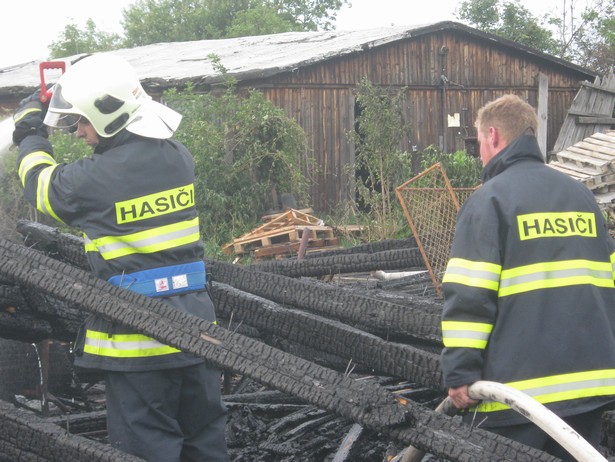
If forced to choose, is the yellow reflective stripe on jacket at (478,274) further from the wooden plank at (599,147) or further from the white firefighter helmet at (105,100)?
the wooden plank at (599,147)

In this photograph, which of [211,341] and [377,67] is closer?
[211,341]

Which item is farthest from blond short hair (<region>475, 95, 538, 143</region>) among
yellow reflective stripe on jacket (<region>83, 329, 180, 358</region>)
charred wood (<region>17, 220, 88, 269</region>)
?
charred wood (<region>17, 220, 88, 269</region>)

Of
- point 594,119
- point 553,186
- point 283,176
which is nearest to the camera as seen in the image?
point 553,186

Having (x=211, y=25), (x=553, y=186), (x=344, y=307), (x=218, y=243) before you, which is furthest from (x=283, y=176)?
(x=211, y=25)

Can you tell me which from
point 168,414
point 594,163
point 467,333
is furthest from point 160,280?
point 594,163

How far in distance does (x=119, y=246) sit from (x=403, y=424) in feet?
4.69

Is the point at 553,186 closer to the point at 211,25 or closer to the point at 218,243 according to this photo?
the point at 218,243

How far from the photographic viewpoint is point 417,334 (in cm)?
413

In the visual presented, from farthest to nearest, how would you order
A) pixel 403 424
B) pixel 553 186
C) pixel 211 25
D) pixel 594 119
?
pixel 211 25 → pixel 594 119 → pixel 553 186 → pixel 403 424

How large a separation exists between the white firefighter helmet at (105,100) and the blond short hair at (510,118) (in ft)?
4.46

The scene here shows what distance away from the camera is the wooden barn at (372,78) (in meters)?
16.8

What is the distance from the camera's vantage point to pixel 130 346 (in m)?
3.67

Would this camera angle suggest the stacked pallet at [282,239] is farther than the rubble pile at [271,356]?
Yes

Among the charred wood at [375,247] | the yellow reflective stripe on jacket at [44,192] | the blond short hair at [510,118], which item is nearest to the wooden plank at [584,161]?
the charred wood at [375,247]
